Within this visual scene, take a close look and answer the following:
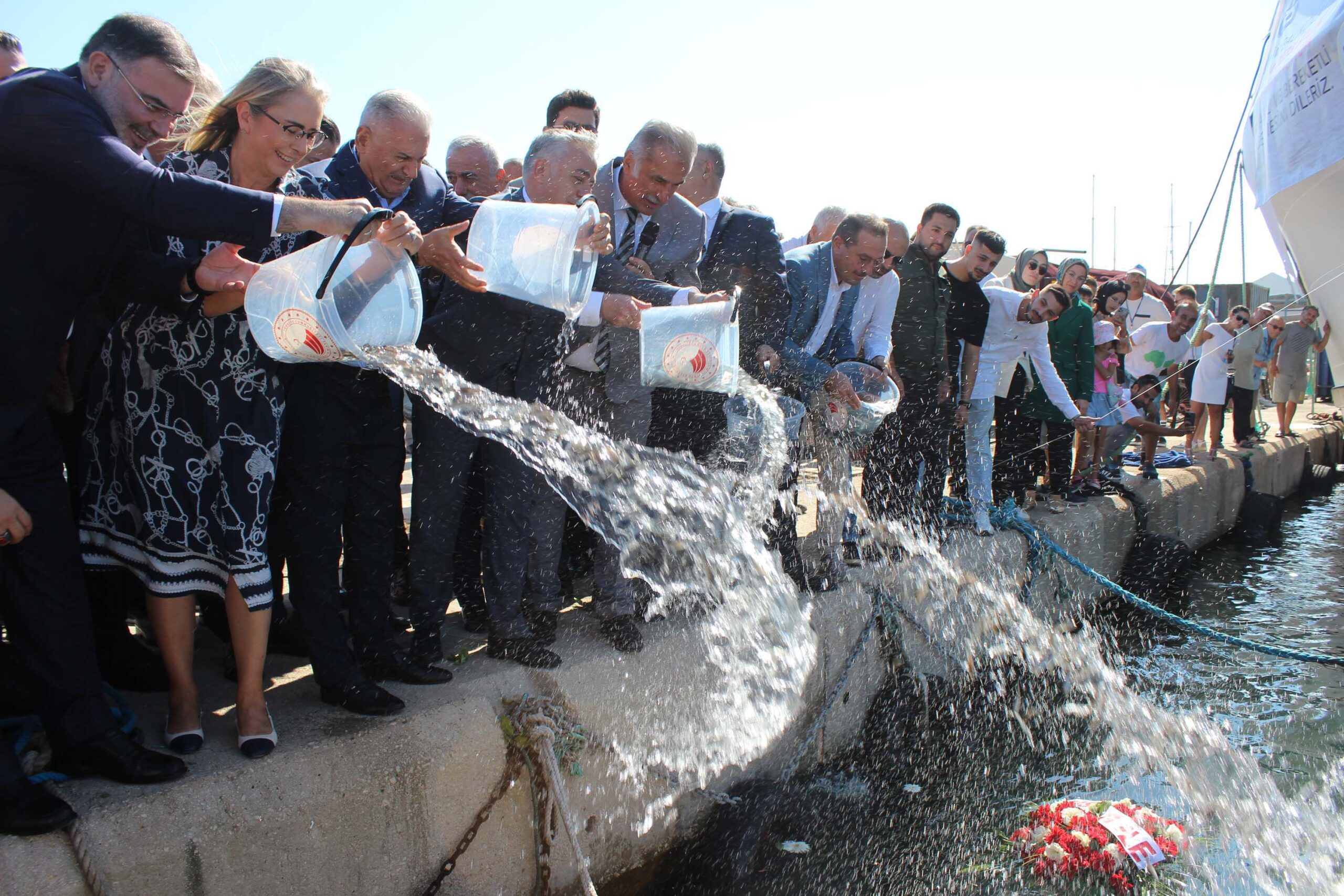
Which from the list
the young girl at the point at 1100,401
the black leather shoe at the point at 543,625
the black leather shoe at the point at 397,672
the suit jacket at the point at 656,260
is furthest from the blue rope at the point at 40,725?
the young girl at the point at 1100,401

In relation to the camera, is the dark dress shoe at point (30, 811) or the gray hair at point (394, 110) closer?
the dark dress shoe at point (30, 811)

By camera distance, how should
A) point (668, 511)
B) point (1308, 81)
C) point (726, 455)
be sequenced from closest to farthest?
point (668, 511) → point (726, 455) → point (1308, 81)

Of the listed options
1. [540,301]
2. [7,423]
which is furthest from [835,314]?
[7,423]

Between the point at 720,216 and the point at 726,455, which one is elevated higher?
the point at 720,216

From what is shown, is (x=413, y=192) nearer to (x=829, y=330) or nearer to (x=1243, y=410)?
(x=829, y=330)

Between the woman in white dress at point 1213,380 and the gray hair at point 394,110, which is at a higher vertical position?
the gray hair at point 394,110

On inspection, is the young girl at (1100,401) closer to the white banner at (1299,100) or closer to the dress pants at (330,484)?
the white banner at (1299,100)

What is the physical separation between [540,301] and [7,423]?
4.82 ft

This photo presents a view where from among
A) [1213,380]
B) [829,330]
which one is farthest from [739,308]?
[1213,380]

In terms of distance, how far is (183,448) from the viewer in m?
2.34

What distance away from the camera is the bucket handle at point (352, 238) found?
211 centimetres

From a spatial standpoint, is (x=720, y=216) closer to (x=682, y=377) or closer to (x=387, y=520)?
(x=682, y=377)

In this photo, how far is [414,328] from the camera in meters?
2.56

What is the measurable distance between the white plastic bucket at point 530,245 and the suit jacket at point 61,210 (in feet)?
2.96
